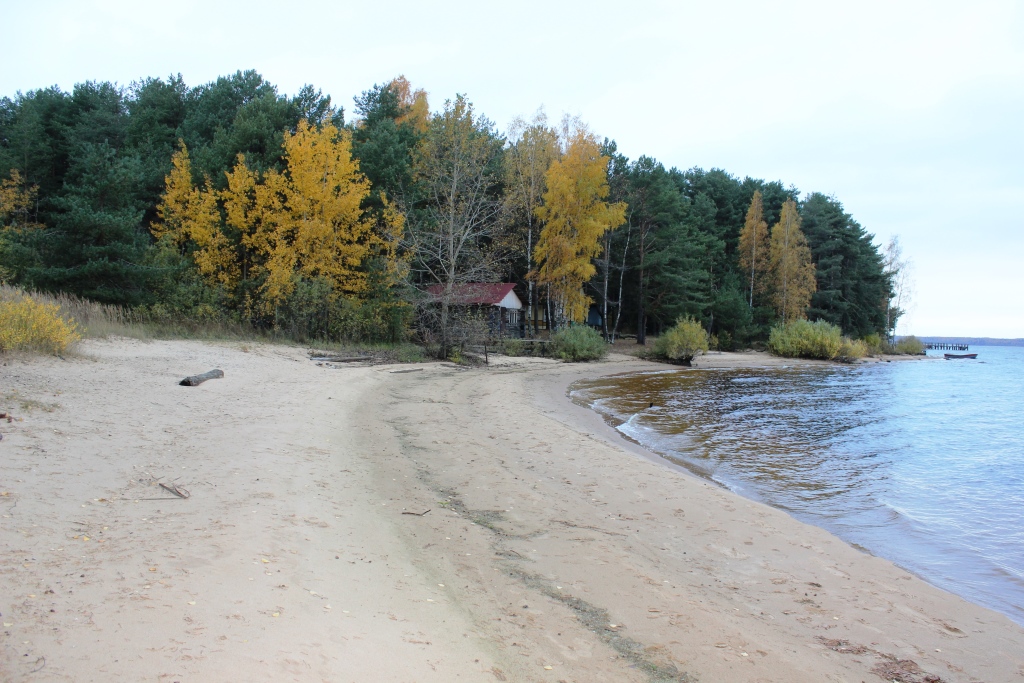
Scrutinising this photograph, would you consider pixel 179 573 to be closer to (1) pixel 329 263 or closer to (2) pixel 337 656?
(2) pixel 337 656

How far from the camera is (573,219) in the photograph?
1300 inches

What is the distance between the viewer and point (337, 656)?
9.93 ft

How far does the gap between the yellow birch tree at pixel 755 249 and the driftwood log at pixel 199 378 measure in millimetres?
47674

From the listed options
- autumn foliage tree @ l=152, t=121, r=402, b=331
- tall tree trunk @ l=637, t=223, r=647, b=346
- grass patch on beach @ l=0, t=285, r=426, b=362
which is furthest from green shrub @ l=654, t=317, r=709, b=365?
autumn foliage tree @ l=152, t=121, r=402, b=331

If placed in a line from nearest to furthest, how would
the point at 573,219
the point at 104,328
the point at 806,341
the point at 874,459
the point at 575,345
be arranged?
the point at 874,459, the point at 104,328, the point at 575,345, the point at 573,219, the point at 806,341

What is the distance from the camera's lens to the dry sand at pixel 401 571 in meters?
3.08

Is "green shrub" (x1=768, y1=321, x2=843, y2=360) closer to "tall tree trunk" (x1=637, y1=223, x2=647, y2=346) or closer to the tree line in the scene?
the tree line

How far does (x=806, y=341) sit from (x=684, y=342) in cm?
1532

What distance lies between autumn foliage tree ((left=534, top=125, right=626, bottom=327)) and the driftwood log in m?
23.0

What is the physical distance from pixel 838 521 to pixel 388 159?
25.1 metres

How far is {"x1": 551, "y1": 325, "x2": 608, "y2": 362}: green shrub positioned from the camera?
29969mm

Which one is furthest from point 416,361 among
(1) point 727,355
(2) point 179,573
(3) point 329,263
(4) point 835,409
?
(1) point 727,355

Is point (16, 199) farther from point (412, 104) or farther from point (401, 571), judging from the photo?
point (401, 571)

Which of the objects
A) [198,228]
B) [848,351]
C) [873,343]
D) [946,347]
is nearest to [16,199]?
[198,228]
